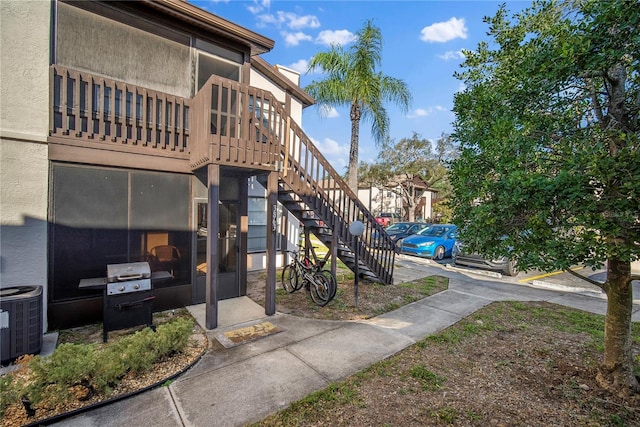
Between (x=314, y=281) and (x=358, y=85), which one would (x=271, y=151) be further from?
(x=358, y=85)

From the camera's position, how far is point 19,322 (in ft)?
11.5

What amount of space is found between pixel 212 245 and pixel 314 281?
2.37 m

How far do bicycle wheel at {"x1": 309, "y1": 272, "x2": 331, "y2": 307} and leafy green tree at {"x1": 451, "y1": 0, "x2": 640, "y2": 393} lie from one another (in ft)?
10.4

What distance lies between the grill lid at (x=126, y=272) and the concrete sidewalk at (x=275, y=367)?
1415mm

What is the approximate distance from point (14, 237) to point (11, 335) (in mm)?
1413

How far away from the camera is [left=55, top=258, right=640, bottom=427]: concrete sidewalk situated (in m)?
2.79

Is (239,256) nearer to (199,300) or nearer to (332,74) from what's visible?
(199,300)

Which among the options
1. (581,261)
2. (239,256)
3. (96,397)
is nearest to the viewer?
(581,261)

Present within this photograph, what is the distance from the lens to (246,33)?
19.3 ft

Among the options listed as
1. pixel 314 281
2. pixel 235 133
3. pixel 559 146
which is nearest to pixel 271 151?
pixel 235 133

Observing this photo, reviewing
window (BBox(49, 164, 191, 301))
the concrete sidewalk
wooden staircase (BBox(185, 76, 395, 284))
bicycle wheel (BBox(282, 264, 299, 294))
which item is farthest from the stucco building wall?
bicycle wheel (BBox(282, 264, 299, 294))

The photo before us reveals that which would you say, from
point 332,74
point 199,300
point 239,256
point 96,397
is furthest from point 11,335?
point 332,74

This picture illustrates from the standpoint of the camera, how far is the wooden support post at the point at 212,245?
Result: 4.56 meters

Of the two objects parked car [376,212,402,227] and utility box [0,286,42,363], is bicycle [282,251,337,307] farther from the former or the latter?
parked car [376,212,402,227]
